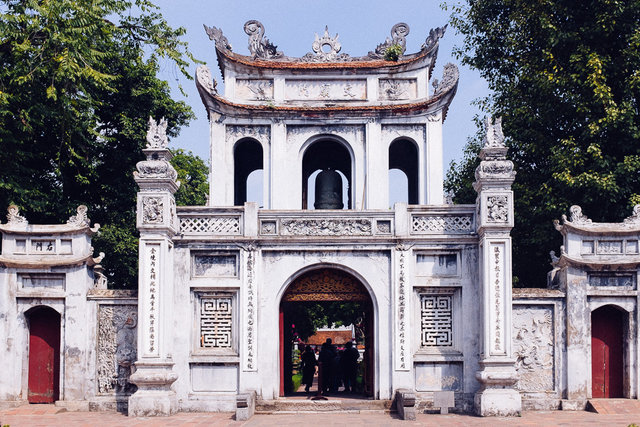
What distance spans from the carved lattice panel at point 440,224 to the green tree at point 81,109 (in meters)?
7.29

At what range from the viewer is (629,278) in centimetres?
1438

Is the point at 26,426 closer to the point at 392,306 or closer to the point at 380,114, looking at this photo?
the point at 392,306

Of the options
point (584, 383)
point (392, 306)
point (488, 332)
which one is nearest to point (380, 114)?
point (392, 306)

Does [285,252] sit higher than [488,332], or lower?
higher

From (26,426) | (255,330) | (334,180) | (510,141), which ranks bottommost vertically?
(26,426)

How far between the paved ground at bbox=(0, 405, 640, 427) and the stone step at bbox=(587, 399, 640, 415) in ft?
0.60

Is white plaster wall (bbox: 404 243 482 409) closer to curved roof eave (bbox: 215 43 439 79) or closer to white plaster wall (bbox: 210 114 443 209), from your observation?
white plaster wall (bbox: 210 114 443 209)

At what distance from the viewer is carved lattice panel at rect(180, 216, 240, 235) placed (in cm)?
1470

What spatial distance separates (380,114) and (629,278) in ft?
22.5

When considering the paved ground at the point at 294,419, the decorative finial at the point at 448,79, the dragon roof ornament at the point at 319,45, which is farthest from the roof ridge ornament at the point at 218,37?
the paved ground at the point at 294,419

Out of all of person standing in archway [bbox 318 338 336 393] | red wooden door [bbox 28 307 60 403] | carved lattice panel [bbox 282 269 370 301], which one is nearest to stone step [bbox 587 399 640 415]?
carved lattice panel [bbox 282 269 370 301]

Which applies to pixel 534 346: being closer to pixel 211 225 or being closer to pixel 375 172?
pixel 375 172

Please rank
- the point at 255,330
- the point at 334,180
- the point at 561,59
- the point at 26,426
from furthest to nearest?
the point at 561,59
the point at 334,180
the point at 255,330
the point at 26,426

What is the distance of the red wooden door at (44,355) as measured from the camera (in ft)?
47.6
